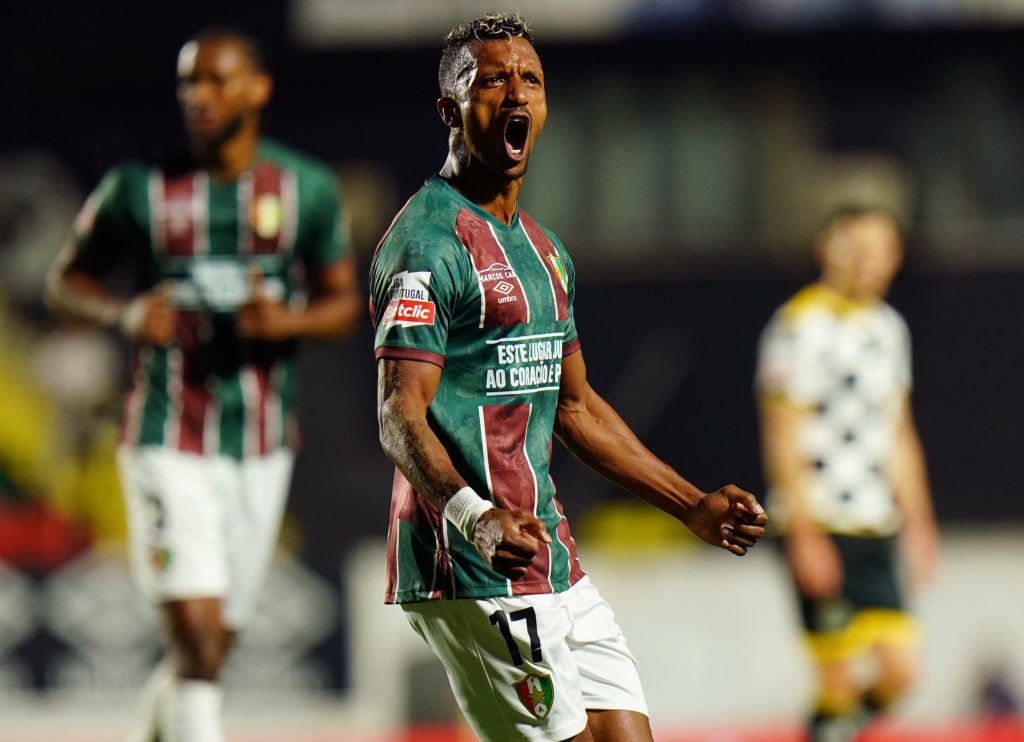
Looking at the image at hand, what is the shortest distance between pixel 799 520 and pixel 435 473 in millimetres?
3962

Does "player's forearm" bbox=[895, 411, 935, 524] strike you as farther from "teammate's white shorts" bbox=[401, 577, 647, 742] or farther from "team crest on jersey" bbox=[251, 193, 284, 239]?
"teammate's white shorts" bbox=[401, 577, 647, 742]

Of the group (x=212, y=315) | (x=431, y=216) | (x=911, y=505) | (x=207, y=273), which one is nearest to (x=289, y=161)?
(x=207, y=273)

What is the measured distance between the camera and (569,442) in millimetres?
3723

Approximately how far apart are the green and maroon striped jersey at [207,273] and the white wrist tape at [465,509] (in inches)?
91.2

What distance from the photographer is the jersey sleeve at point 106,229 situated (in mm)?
5293

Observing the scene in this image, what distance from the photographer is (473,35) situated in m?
3.38

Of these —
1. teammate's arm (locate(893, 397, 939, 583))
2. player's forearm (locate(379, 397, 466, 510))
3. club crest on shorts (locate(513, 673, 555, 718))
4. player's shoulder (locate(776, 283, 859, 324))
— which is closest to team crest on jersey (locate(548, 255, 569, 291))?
player's forearm (locate(379, 397, 466, 510))

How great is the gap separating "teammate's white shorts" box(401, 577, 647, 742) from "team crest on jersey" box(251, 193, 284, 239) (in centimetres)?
214

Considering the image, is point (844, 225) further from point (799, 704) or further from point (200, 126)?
point (799, 704)

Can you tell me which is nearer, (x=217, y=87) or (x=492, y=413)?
(x=492, y=413)

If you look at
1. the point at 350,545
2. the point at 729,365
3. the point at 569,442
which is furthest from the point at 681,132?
the point at 569,442

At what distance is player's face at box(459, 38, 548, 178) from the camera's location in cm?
332

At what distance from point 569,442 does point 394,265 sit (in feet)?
2.24

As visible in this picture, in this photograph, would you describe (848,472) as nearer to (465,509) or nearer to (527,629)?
(527,629)
